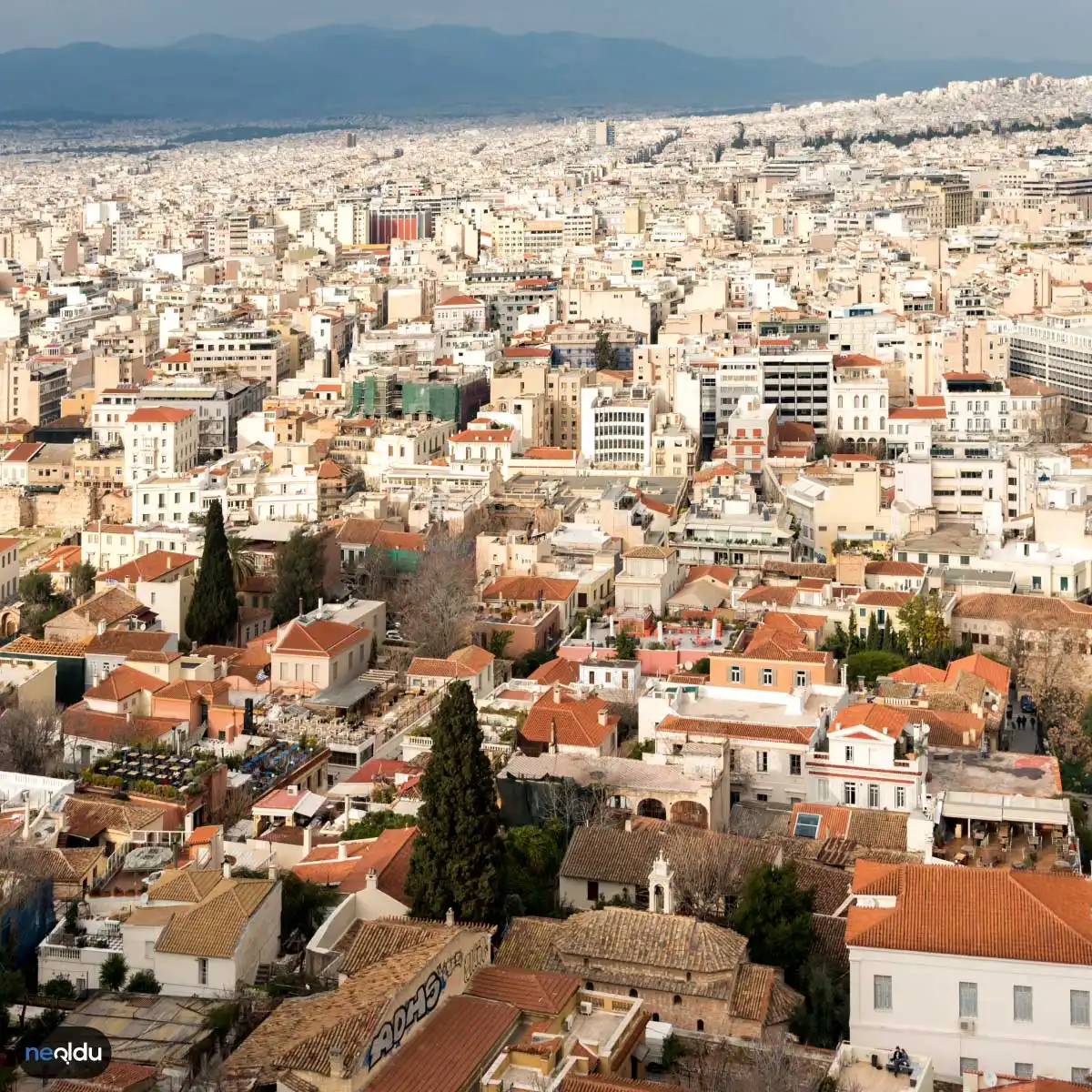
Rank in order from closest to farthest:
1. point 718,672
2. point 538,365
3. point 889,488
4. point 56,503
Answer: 1. point 718,672
2. point 889,488
3. point 56,503
4. point 538,365

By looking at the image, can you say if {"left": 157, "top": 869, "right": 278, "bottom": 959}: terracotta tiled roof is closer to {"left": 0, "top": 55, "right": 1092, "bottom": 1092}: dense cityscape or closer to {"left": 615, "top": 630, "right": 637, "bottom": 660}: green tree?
{"left": 0, "top": 55, "right": 1092, "bottom": 1092}: dense cityscape

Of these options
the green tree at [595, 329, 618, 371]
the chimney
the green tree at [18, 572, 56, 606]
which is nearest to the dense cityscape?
the chimney

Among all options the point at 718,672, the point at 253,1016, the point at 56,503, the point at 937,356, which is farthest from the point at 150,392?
the point at 253,1016

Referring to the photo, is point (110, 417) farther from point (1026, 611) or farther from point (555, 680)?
point (1026, 611)

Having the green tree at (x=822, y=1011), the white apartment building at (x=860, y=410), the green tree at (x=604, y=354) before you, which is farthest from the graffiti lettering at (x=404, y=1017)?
the green tree at (x=604, y=354)

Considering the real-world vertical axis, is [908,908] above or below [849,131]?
below

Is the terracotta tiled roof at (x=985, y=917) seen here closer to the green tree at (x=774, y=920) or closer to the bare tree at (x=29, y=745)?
the green tree at (x=774, y=920)

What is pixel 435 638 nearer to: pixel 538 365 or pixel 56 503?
pixel 56 503
